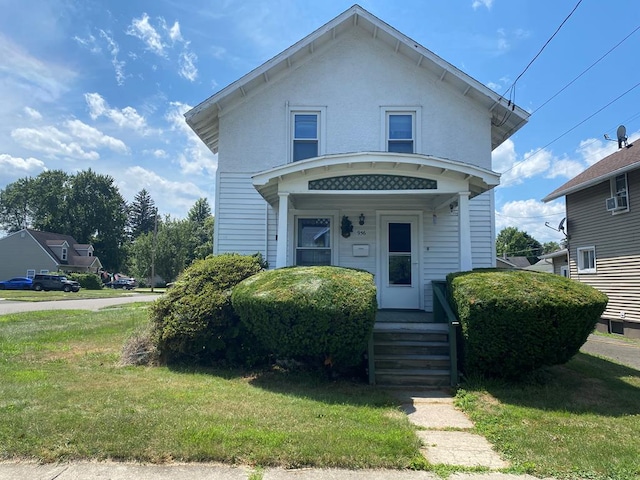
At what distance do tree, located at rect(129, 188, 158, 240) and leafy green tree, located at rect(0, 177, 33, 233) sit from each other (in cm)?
2324

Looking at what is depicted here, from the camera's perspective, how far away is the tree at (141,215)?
94812mm

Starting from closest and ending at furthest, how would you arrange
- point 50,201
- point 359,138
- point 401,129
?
point 359,138 → point 401,129 → point 50,201

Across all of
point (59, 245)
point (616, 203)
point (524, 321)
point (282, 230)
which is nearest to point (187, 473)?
point (524, 321)

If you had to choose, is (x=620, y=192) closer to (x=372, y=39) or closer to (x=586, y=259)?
(x=586, y=259)

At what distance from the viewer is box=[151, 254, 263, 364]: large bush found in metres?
6.88

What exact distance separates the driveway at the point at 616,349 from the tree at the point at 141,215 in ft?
307

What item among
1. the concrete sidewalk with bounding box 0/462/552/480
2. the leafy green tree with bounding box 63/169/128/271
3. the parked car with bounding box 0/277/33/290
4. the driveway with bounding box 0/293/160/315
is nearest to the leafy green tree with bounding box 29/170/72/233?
the leafy green tree with bounding box 63/169/128/271

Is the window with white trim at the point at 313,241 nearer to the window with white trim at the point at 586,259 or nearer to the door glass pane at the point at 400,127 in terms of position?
the door glass pane at the point at 400,127

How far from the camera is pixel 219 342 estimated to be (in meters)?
6.99

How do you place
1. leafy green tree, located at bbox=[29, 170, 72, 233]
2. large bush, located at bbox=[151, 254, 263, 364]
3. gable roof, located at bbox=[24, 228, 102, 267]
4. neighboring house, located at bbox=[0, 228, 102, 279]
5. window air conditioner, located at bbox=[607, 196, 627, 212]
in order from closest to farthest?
large bush, located at bbox=[151, 254, 263, 364] → window air conditioner, located at bbox=[607, 196, 627, 212] → neighboring house, located at bbox=[0, 228, 102, 279] → gable roof, located at bbox=[24, 228, 102, 267] → leafy green tree, located at bbox=[29, 170, 72, 233]

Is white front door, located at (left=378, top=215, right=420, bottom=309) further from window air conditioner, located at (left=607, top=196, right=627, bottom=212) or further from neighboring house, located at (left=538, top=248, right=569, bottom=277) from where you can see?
neighboring house, located at (left=538, top=248, right=569, bottom=277)

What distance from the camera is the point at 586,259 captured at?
1731 centimetres

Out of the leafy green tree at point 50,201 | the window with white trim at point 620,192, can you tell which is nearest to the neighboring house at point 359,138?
the window with white trim at point 620,192

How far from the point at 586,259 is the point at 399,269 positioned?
11.6 metres
